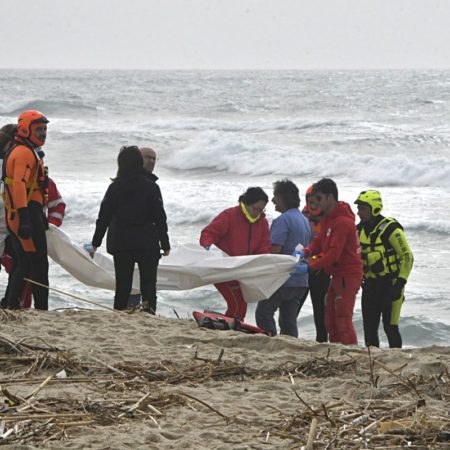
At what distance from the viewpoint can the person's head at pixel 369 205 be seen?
8.07 meters

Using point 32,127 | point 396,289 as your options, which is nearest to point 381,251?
point 396,289

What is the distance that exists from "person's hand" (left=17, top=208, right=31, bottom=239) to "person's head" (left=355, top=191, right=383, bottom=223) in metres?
2.60

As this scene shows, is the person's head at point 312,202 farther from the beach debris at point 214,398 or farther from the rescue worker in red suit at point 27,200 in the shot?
the rescue worker in red suit at point 27,200

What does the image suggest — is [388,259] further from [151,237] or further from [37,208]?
[37,208]

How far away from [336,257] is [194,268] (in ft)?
4.23

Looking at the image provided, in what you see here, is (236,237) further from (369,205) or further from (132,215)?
(369,205)

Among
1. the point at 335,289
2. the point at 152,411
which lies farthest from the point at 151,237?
the point at 152,411

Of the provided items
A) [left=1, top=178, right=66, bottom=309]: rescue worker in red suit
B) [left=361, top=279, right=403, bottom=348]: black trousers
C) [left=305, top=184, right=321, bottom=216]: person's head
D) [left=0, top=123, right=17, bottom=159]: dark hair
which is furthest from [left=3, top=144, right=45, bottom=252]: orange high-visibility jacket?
[left=361, top=279, right=403, bottom=348]: black trousers

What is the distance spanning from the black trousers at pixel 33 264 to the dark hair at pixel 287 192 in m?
1.91

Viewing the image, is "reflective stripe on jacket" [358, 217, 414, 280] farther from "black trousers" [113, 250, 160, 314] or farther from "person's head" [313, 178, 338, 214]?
"black trousers" [113, 250, 160, 314]

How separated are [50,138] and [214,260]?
101 feet

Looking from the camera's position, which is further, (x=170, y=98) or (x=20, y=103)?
(x=170, y=98)

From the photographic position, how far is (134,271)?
877 centimetres

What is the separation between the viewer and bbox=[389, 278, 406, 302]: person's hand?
817 centimetres
